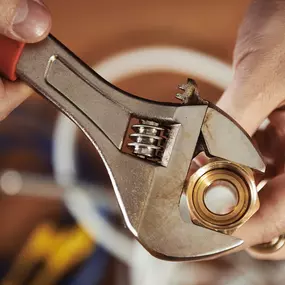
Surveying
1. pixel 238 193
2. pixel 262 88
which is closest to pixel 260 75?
pixel 262 88

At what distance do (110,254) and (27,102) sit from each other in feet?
0.90

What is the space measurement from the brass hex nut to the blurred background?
0.42 m

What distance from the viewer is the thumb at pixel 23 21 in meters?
0.42

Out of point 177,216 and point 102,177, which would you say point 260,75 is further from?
point 102,177

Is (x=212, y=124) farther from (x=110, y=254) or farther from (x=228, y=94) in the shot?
(x=110, y=254)

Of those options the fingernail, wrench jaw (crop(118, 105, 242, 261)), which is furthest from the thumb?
wrench jaw (crop(118, 105, 242, 261))

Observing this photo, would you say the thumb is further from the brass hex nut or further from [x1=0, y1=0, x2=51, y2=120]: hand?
the brass hex nut

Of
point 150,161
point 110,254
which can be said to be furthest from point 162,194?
point 110,254

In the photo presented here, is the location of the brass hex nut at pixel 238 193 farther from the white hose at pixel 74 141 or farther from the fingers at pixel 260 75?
the white hose at pixel 74 141

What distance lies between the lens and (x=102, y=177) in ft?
2.83

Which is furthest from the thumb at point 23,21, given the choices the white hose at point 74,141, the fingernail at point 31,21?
the white hose at point 74,141

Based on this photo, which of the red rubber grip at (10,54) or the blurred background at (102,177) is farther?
the blurred background at (102,177)

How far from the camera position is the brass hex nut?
1.37 ft

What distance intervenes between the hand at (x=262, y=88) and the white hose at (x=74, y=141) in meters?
0.28
